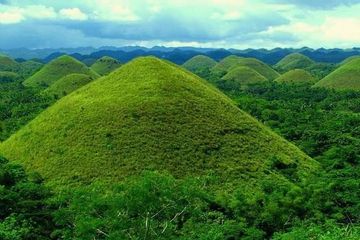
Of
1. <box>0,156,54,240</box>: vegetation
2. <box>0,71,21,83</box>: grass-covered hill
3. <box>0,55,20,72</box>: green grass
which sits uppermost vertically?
<box>0,156,54,240</box>: vegetation

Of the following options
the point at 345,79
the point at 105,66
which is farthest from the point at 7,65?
the point at 345,79

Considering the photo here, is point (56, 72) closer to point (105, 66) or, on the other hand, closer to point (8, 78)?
point (8, 78)

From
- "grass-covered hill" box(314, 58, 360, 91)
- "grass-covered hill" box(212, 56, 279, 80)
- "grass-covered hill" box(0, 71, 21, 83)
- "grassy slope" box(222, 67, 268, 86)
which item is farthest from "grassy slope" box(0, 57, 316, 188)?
"grass-covered hill" box(212, 56, 279, 80)

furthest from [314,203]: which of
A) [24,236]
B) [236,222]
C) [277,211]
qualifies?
[24,236]

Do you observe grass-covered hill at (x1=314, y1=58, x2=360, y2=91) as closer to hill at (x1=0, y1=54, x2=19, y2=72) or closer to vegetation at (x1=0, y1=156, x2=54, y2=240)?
vegetation at (x1=0, y1=156, x2=54, y2=240)

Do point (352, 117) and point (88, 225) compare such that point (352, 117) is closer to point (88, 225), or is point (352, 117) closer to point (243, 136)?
point (243, 136)

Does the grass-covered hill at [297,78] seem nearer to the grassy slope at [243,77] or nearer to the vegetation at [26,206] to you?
the grassy slope at [243,77]
